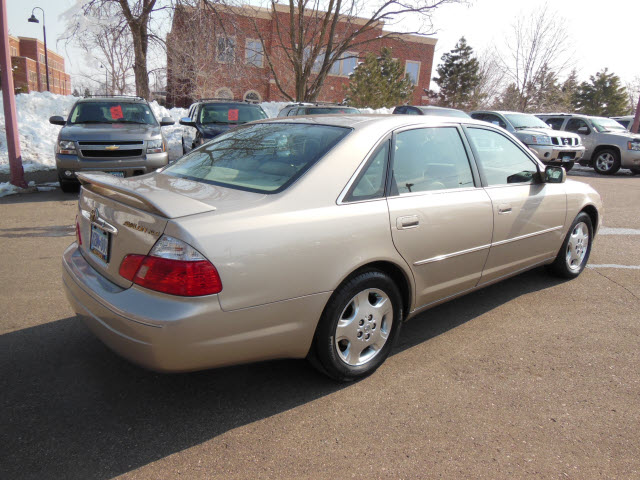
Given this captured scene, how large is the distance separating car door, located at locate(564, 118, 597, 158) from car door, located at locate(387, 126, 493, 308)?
14.4 metres

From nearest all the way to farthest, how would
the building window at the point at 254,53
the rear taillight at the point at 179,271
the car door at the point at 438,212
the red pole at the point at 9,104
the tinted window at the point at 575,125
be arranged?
1. the rear taillight at the point at 179,271
2. the car door at the point at 438,212
3. the red pole at the point at 9,104
4. the tinted window at the point at 575,125
5. the building window at the point at 254,53

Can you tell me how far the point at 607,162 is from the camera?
606 inches

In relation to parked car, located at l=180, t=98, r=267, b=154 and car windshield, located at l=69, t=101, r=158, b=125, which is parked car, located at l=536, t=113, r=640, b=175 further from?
car windshield, located at l=69, t=101, r=158, b=125

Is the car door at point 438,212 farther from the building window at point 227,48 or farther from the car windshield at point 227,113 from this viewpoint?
the building window at point 227,48

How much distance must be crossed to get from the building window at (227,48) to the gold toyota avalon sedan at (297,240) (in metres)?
16.5

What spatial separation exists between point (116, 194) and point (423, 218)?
1.83 metres

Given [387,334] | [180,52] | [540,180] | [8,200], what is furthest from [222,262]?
[180,52]

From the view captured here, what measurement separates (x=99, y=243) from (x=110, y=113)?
7.72 m

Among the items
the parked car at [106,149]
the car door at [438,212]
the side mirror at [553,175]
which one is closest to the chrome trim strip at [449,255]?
the car door at [438,212]

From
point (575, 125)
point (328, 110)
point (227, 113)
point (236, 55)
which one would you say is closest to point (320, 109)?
point (328, 110)

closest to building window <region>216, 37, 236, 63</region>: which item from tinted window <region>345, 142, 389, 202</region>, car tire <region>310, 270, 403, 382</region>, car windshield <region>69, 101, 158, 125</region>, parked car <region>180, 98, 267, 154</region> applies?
parked car <region>180, 98, 267, 154</region>

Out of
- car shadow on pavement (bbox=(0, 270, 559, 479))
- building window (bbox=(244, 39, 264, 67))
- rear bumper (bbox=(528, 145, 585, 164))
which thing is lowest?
car shadow on pavement (bbox=(0, 270, 559, 479))

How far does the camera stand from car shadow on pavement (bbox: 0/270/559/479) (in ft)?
7.38

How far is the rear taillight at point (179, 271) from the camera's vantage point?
7.16 feet
